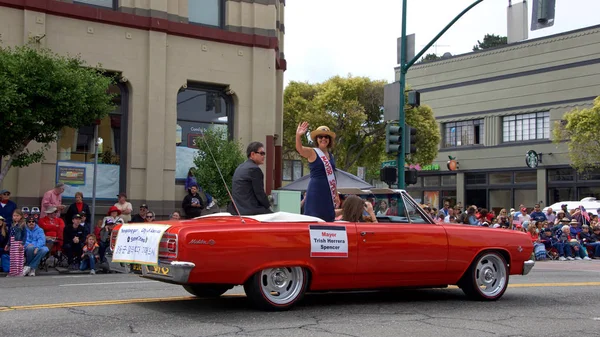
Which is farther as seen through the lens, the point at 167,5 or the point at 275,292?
the point at 167,5

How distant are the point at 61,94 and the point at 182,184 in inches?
261

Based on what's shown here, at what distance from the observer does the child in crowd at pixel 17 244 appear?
1347 cm

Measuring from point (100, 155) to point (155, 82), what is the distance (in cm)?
256

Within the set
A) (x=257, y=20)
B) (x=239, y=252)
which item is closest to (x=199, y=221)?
(x=239, y=252)

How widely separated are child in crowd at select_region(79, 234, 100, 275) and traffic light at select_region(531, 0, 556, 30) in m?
10.3

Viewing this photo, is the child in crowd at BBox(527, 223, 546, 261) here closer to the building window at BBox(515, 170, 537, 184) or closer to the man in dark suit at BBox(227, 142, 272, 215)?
the man in dark suit at BBox(227, 142, 272, 215)

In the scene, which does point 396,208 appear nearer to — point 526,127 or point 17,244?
point 17,244

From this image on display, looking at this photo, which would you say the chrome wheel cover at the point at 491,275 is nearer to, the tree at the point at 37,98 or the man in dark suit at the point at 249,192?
the man in dark suit at the point at 249,192

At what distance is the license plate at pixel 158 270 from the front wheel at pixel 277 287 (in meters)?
0.79

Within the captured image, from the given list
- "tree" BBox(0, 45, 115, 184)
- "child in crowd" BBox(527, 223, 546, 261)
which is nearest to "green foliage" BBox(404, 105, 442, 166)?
"child in crowd" BBox(527, 223, 546, 261)

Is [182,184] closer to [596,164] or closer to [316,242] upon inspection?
[316,242]

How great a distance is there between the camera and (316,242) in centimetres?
719

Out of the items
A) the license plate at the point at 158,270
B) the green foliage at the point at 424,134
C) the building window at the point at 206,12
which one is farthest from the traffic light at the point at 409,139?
the green foliage at the point at 424,134

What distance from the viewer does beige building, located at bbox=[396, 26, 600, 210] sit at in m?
40.4
